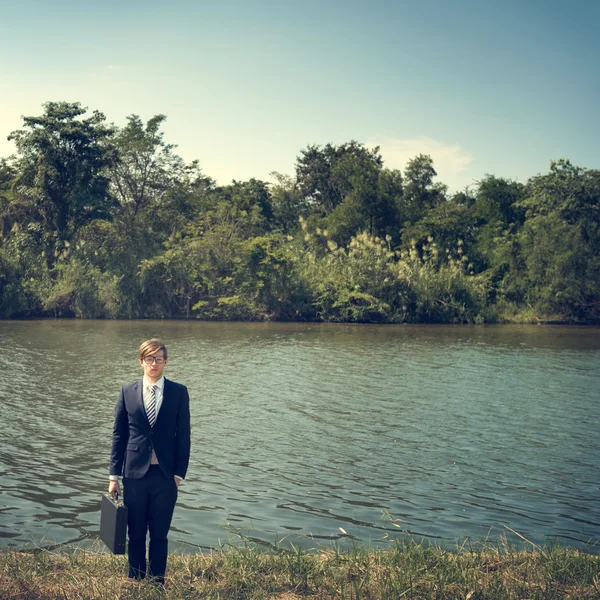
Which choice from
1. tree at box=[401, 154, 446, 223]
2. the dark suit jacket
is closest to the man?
the dark suit jacket

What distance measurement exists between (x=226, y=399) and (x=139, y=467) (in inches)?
475

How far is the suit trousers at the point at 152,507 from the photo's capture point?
5508 mm

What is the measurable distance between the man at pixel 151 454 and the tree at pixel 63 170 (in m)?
42.7

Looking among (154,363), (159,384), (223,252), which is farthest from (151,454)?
Answer: (223,252)

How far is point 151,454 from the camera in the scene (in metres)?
5.53

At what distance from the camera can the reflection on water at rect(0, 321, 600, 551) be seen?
8.76 meters

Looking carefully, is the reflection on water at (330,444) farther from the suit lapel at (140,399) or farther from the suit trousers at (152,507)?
the suit lapel at (140,399)

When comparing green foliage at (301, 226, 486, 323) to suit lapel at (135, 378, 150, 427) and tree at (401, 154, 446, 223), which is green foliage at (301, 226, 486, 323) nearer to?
tree at (401, 154, 446, 223)

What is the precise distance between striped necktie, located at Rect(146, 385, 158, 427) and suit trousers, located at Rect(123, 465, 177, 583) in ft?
1.15

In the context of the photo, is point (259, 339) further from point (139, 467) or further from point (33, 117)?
point (139, 467)

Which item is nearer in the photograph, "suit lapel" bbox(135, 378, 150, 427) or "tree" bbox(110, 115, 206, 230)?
"suit lapel" bbox(135, 378, 150, 427)

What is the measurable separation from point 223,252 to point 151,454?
41728 millimetres

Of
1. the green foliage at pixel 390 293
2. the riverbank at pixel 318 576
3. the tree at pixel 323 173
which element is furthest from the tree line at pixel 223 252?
the riverbank at pixel 318 576

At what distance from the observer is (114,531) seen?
5.27 meters
